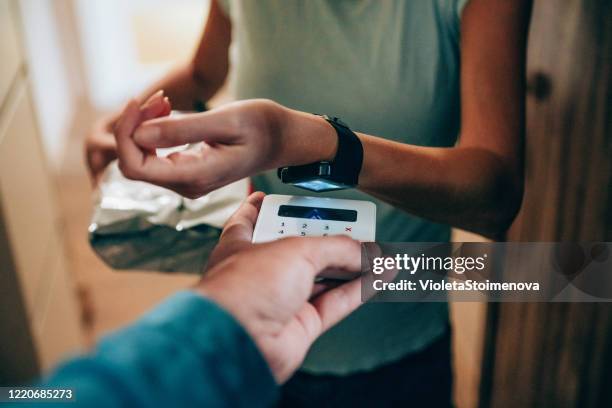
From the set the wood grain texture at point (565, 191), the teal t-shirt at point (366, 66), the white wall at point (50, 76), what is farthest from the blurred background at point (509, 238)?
the white wall at point (50, 76)

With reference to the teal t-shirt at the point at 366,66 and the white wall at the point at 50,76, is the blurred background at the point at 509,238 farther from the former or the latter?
the white wall at the point at 50,76

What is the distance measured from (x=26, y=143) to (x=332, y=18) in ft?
1.81

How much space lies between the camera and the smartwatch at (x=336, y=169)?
37 centimetres

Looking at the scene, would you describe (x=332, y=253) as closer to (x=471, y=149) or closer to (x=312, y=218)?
(x=312, y=218)

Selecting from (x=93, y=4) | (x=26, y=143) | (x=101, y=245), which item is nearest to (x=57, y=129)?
(x=93, y=4)

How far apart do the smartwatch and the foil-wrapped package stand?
108mm

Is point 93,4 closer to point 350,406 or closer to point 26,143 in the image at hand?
point 26,143

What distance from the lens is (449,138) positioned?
44 centimetres

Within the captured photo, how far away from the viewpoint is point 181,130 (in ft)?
0.97

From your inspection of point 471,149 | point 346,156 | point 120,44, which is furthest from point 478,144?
point 120,44

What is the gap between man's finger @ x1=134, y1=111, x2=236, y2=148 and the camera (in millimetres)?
295

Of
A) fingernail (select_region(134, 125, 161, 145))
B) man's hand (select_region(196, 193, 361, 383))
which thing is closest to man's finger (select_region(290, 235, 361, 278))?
man's hand (select_region(196, 193, 361, 383))

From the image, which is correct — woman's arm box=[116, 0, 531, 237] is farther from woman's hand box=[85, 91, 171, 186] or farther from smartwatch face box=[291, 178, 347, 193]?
woman's hand box=[85, 91, 171, 186]

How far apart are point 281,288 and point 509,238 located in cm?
32
